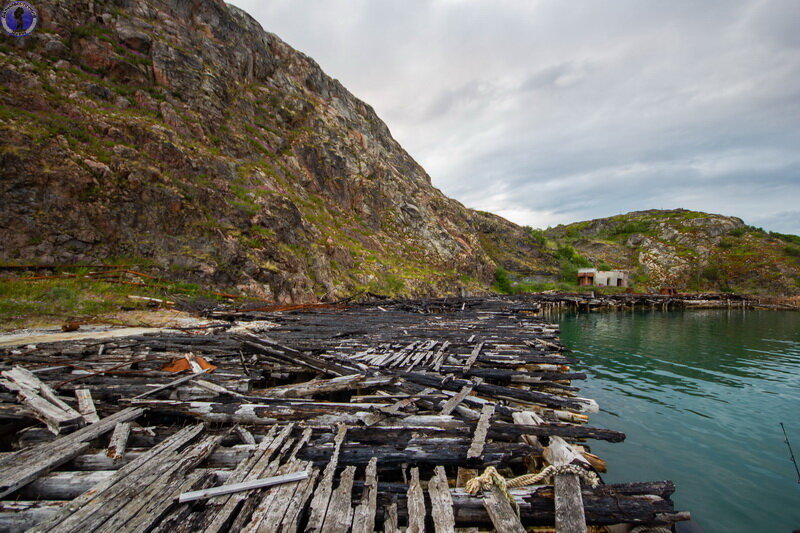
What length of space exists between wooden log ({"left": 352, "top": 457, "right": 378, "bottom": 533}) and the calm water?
23.8 ft

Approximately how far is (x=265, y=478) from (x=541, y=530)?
3295 millimetres

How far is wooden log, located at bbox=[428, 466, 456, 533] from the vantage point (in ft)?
10.7

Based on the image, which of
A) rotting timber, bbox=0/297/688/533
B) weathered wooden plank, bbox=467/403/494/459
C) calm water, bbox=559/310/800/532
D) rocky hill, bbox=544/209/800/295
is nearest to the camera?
rotting timber, bbox=0/297/688/533

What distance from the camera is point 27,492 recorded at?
154 inches

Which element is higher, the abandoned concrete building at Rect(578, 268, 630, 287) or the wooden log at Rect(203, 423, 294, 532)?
the abandoned concrete building at Rect(578, 268, 630, 287)

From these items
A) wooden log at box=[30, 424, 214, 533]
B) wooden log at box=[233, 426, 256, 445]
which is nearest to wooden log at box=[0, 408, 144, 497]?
wooden log at box=[30, 424, 214, 533]

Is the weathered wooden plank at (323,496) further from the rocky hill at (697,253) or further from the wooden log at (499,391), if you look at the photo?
the rocky hill at (697,253)

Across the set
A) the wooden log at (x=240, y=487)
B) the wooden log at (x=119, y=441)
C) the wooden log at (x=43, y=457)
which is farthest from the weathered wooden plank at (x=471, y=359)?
the wooden log at (x=43, y=457)

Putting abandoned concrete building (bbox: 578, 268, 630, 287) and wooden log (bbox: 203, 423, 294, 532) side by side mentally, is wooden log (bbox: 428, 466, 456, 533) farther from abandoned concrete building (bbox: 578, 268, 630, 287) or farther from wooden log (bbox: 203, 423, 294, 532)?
abandoned concrete building (bbox: 578, 268, 630, 287)

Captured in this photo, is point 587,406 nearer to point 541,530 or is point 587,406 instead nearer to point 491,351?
point 541,530

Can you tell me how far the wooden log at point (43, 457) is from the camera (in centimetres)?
386

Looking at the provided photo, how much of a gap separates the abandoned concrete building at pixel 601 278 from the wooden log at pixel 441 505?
9484cm

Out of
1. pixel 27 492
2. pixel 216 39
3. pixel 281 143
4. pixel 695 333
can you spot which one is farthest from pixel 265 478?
pixel 216 39

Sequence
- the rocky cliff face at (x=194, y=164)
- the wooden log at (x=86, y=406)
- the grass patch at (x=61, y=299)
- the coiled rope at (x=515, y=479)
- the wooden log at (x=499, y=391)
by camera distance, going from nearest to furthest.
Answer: the coiled rope at (x=515, y=479) < the wooden log at (x=86, y=406) < the wooden log at (x=499, y=391) < the grass patch at (x=61, y=299) < the rocky cliff face at (x=194, y=164)
